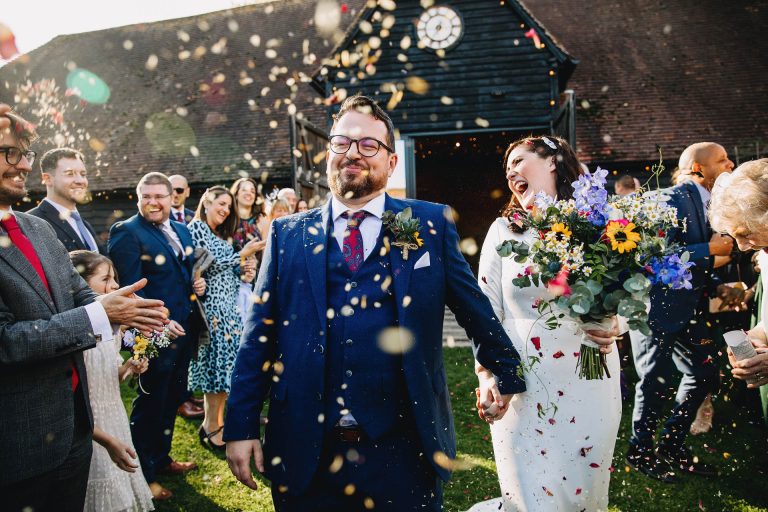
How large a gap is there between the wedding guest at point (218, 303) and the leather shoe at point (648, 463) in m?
3.46

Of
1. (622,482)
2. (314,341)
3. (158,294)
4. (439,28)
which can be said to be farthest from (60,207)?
(439,28)

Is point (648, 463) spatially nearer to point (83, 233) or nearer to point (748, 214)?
point (748, 214)

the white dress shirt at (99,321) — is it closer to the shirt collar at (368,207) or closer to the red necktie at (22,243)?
the red necktie at (22,243)

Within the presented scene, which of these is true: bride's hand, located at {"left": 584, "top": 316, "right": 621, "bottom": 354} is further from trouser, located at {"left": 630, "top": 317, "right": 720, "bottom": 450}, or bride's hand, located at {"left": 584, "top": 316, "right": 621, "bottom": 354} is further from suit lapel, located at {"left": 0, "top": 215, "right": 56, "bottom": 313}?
suit lapel, located at {"left": 0, "top": 215, "right": 56, "bottom": 313}

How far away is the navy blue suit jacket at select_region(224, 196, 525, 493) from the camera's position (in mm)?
2074

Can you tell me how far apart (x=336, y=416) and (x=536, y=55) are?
1222 centimetres

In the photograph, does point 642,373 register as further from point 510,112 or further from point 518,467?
point 510,112

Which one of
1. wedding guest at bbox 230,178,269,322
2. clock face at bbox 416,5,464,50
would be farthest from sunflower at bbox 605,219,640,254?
clock face at bbox 416,5,464,50

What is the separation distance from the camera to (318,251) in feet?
7.12

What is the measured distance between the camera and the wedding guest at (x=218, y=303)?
4875 mm

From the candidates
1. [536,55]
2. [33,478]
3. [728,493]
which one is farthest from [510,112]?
[33,478]

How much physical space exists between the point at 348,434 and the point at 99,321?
3.66 ft

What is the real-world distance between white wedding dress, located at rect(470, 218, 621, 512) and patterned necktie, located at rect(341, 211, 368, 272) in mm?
938

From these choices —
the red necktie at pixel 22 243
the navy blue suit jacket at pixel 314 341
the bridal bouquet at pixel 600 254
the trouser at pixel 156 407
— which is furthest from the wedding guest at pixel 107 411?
the bridal bouquet at pixel 600 254
